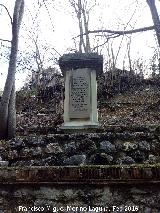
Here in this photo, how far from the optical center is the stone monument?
7215 millimetres

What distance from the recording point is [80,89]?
24.2ft

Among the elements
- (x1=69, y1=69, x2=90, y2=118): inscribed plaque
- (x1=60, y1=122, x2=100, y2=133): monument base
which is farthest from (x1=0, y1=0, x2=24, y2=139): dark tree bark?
(x1=69, y1=69, x2=90, y2=118): inscribed plaque

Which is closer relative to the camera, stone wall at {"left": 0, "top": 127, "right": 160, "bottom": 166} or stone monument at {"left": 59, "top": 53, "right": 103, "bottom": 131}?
stone wall at {"left": 0, "top": 127, "right": 160, "bottom": 166}

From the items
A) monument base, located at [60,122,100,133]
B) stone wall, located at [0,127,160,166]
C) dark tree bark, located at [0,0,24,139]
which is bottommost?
stone wall, located at [0,127,160,166]

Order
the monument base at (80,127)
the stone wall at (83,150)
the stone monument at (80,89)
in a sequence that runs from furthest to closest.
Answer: the stone monument at (80,89), the monument base at (80,127), the stone wall at (83,150)

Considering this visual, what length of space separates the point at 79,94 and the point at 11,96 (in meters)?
1.61

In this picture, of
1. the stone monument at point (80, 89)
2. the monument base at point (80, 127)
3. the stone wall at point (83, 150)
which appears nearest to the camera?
the stone wall at point (83, 150)

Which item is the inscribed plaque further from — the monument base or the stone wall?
the stone wall

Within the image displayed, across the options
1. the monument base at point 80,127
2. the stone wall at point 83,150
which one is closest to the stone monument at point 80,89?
the monument base at point 80,127

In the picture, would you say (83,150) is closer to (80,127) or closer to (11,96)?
(80,127)

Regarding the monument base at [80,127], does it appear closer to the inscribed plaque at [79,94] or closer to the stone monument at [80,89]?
the stone monument at [80,89]

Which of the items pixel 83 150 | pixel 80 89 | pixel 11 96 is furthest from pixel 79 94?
pixel 83 150

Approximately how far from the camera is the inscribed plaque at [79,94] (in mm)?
7246

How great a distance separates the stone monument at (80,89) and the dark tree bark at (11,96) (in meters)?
1.17
